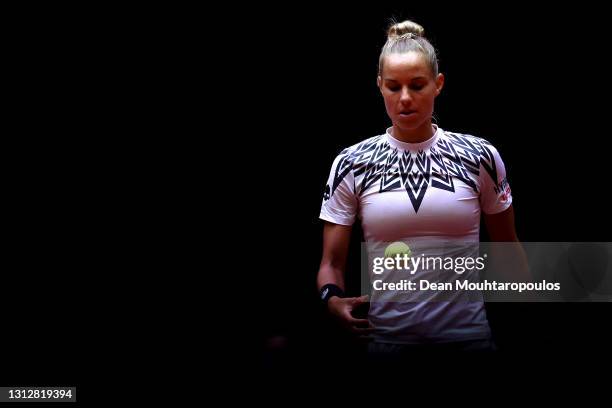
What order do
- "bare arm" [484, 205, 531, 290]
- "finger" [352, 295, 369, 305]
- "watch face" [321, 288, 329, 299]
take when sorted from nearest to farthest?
"finger" [352, 295, 369, 305] → "watch face" [321, 288, 329, 299] → "bare arm" [484, 205, 531, 290]

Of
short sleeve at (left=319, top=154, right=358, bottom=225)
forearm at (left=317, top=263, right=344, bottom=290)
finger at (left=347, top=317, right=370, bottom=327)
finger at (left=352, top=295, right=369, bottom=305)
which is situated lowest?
finger at (left=347, top=317, right=370, bottom=327)

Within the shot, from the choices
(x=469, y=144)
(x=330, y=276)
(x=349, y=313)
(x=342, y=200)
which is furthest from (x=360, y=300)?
(x=469, y=144)

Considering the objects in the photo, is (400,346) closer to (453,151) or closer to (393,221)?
(393,221)

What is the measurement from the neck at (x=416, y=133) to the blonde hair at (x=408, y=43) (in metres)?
0.20

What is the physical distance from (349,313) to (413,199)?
0.47 meters

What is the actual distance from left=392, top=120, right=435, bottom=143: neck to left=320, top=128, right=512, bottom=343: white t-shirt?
2 cm

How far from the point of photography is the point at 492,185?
9.51 ft

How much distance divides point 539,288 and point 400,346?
68cm

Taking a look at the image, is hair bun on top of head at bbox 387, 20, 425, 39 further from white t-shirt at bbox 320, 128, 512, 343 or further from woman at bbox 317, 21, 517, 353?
white t-shirt at bbox 320, 128, 512, 343

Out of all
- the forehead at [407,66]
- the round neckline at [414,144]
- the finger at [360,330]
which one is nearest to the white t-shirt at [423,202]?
the round neckline at [414,144]

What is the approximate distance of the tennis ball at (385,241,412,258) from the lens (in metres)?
2.85

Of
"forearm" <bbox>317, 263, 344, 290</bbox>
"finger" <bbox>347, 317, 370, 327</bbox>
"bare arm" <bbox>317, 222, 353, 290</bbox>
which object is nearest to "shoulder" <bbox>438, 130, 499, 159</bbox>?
"bare arm" <bbox>317, 222, 353, 290</bbox>

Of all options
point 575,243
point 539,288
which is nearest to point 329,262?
point 539,288

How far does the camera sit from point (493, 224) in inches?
117
